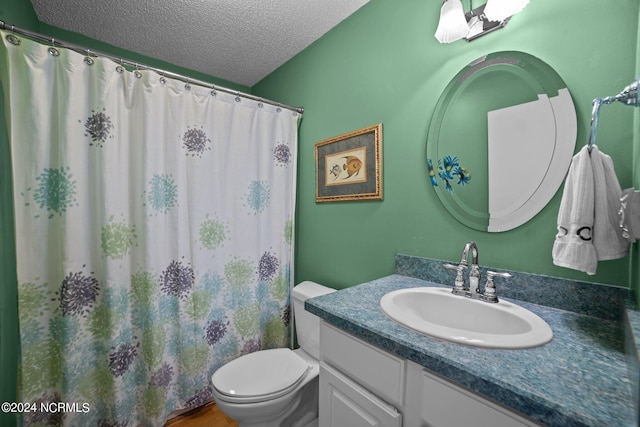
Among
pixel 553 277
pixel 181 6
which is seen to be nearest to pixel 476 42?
pixel 553 277

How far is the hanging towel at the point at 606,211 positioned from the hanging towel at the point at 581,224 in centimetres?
2

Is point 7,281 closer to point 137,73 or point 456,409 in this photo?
point 137,73

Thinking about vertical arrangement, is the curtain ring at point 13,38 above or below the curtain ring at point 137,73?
below

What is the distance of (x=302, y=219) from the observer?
1948 millimetres

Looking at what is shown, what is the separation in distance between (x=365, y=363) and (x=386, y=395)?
0.10m

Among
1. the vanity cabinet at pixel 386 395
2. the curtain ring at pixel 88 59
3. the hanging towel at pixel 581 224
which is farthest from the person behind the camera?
the curtain ring at pixel 88 59

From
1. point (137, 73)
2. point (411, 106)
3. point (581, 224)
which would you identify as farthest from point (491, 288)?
point (137, 73)

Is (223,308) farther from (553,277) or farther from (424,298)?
(553,277)

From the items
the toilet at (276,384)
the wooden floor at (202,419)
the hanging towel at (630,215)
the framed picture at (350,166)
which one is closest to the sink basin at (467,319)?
the hanging towel at (630,215)

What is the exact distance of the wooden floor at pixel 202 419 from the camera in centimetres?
147

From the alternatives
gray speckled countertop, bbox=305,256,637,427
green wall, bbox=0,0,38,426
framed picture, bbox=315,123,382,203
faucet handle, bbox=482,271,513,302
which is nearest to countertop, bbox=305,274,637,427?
gray speckled countertop, bbox=305,256,637,427

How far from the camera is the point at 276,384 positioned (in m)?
1.19

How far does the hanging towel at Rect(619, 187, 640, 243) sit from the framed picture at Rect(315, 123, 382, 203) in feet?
2.81

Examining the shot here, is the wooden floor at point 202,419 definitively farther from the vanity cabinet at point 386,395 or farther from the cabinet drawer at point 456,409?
the cabinet drawer at point 456,409
